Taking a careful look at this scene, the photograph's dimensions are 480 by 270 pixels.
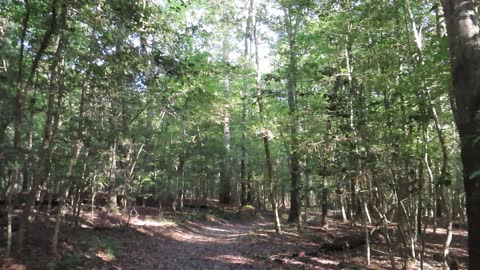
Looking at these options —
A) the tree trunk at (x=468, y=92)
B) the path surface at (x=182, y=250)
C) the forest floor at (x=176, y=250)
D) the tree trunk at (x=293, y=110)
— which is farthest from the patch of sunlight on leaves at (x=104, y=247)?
the tree trunk at (x=468, y=92)

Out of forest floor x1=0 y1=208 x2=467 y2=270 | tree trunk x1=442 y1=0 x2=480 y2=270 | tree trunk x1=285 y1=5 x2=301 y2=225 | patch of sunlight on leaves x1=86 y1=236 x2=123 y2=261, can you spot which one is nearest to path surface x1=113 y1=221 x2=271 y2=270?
forest floor x1=0 y1=208 x2=467 y2=270

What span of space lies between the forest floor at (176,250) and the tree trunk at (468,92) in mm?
6848

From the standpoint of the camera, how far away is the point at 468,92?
103 inches

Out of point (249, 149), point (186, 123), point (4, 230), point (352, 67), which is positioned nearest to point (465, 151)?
point (352, 67)

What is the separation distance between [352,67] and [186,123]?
958 centimetres

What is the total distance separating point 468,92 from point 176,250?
10257 millimetres

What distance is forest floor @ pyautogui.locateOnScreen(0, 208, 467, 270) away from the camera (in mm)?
8270

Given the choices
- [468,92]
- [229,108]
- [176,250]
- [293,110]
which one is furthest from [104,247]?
[468,92]

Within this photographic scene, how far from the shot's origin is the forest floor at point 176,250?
827cm

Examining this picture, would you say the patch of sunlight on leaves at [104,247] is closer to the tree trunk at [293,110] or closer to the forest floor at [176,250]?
the forest floor at [176,250]

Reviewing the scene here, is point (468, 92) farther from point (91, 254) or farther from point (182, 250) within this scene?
point (182, 250)

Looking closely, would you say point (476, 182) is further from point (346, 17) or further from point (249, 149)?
point (249, 149)

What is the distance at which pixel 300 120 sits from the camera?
1155 cm

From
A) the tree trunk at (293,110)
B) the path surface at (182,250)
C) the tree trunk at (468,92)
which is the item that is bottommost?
the path surface at (182,250)
